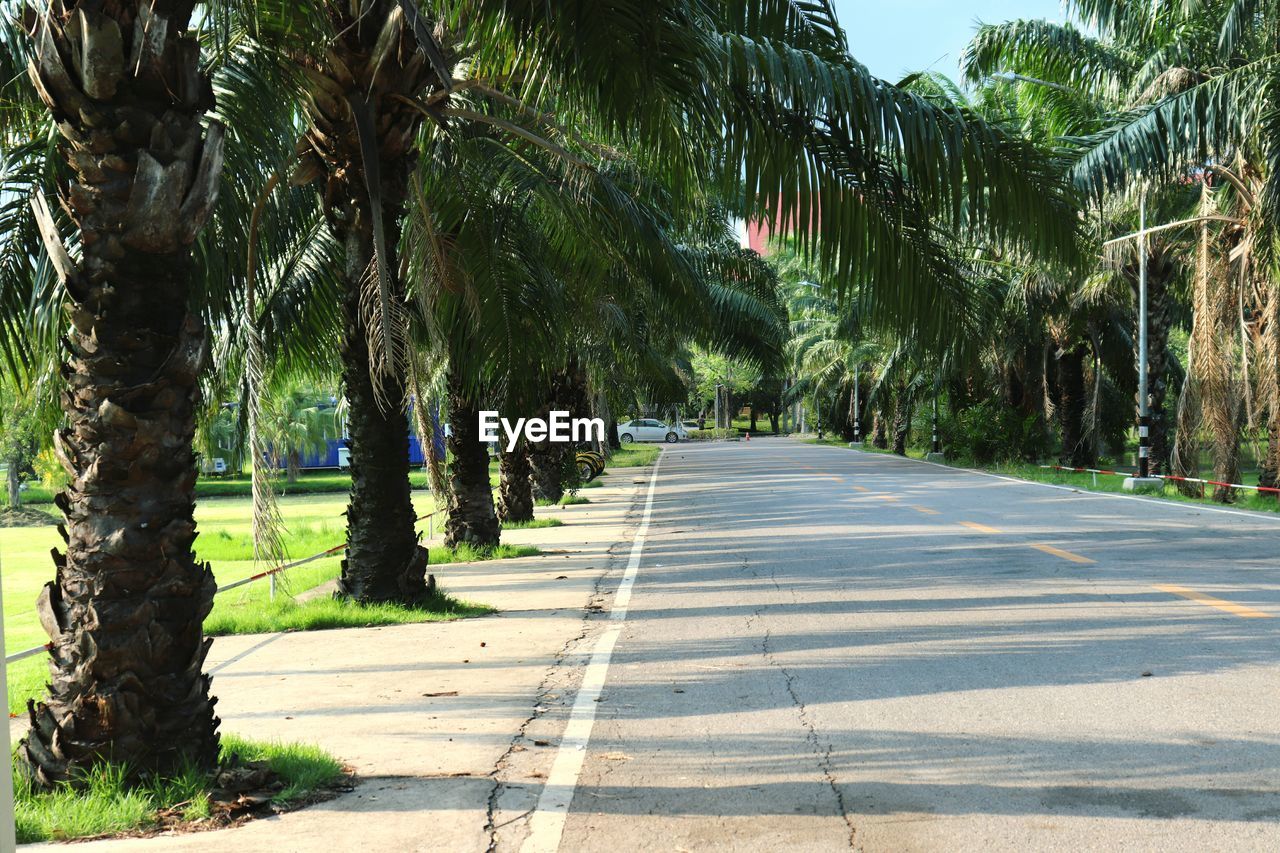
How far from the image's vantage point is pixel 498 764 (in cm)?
626

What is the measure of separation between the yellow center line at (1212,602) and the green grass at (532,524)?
1257cm

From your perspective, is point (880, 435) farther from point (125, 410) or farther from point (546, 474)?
point (125, 410)

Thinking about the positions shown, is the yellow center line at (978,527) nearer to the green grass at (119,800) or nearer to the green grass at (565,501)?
the green grass at (565,501)

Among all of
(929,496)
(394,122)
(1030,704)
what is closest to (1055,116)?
(929,496)

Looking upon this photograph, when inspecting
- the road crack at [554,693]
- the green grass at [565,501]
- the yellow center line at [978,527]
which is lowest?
the green grass at [565,501]

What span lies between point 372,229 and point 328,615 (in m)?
3.37

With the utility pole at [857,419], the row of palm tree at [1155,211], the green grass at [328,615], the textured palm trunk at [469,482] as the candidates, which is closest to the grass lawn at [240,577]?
the green grass at [328,615]

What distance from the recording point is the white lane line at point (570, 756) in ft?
16.9

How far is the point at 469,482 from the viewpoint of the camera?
17.5 m

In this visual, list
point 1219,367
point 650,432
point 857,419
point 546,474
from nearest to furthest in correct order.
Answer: point 1219,367 < point 546,474 < point 857,419 < point 650,432

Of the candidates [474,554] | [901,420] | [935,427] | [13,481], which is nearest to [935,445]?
[935,427]

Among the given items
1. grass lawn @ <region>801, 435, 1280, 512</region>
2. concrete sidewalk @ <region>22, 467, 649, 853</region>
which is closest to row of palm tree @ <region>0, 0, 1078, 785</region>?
concrete sidewalk @ <region>22, 467, 649, 853</region>

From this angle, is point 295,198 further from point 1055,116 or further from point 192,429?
point 1055,116

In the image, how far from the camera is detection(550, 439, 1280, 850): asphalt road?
5199 millimetres
